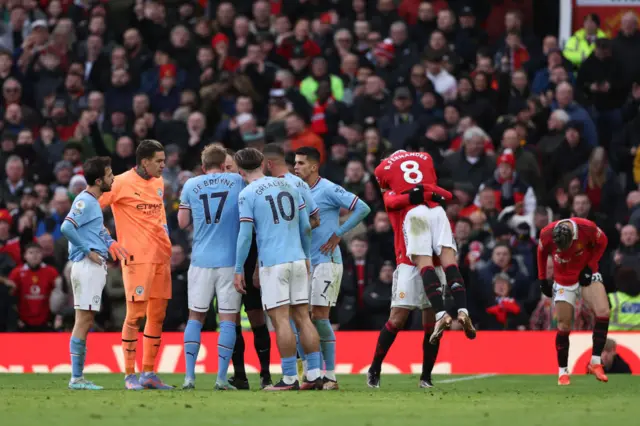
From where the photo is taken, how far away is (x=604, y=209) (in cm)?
2083

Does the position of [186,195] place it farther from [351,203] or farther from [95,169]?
[351,203]

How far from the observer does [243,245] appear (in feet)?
42.0

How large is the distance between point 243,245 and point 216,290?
2.72ft

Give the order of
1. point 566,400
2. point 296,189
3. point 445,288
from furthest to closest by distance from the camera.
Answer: point 445,288
point 296,189
point 566,400

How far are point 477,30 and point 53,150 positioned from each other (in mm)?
8008

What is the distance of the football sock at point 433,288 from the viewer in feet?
44.1

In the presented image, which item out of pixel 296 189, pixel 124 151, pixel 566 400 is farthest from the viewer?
pixel 124 151

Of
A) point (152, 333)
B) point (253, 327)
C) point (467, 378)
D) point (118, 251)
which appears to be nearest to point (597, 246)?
point (467, 378)

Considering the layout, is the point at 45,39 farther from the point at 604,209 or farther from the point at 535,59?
the point at 604,209

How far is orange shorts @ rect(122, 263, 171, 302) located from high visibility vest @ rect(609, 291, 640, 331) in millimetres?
7979

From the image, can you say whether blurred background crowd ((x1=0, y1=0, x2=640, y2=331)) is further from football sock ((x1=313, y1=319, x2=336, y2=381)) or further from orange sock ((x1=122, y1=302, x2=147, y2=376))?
orange sock ((x1=122, y1=302, x2=147, y2=376))

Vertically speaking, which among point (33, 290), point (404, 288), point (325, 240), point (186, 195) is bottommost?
point (33, 290)

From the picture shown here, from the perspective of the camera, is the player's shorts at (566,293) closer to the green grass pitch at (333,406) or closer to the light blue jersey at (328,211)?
the green grass pitch at (333,406)

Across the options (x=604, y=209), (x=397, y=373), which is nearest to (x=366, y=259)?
(x=397, y=373)
